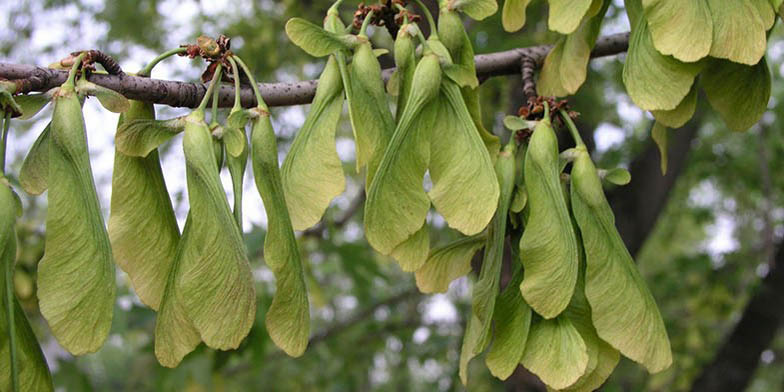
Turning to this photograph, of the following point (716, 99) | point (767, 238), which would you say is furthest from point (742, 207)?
point (716, 99)

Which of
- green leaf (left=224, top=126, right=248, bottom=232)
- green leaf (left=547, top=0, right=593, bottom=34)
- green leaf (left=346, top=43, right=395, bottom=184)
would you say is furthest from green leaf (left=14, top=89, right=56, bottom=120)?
green leaf (left=547, top=0, right=593, bottom=34)

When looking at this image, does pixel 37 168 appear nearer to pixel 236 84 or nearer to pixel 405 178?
pixel 236 84

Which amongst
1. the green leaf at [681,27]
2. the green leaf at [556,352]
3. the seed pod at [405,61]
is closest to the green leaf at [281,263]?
the seed pod at [405,61]

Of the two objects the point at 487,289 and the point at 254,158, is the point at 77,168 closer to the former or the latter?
the point at 254,158

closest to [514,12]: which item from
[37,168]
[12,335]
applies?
[37,168]

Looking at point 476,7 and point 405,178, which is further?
point 476,7

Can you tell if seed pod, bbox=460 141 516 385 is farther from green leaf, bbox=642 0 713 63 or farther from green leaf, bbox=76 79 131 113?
green leaf, bbox=76 79 131 113
